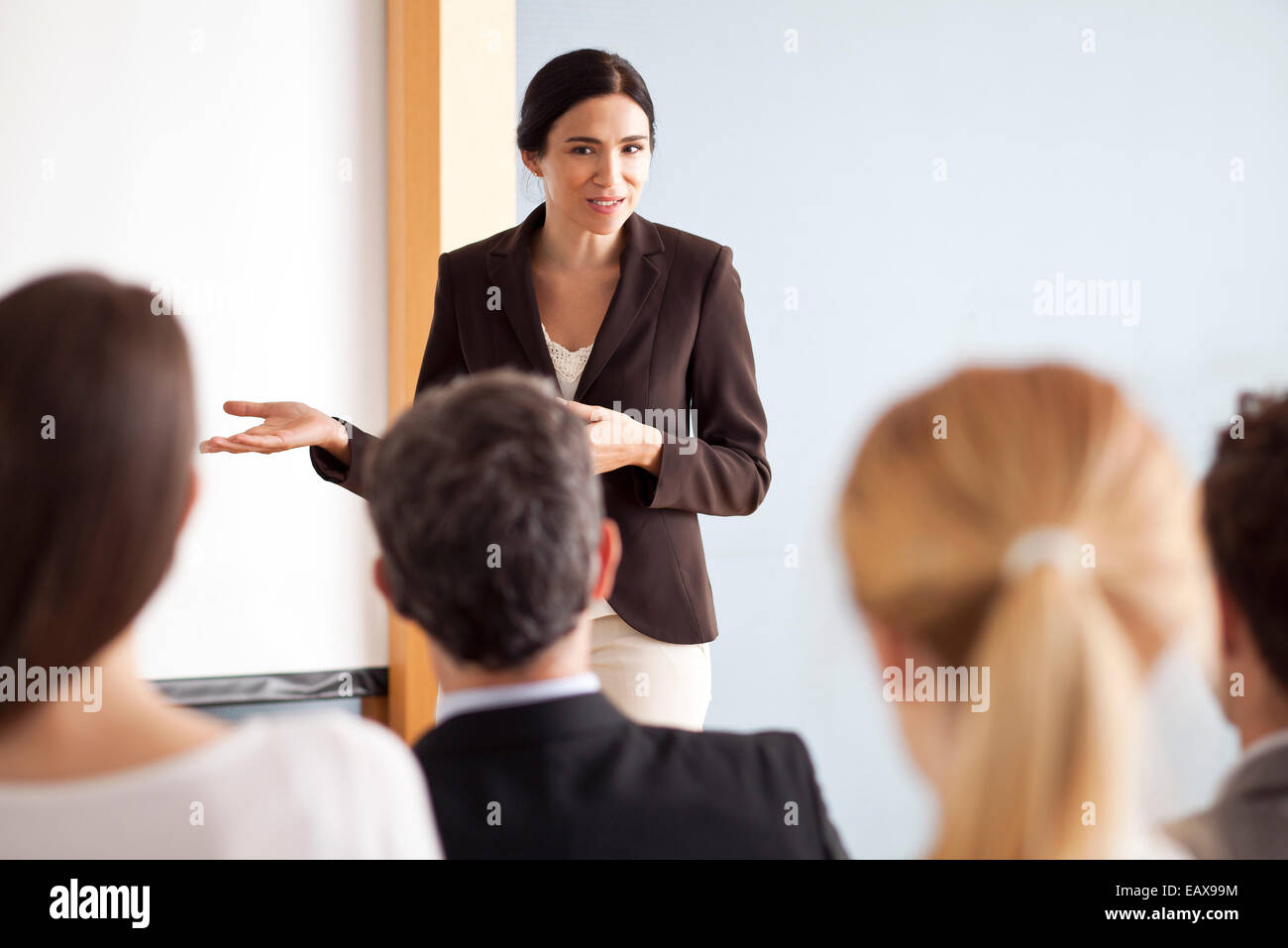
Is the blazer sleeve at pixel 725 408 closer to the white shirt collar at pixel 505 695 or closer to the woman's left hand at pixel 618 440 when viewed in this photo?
the woman's left hand at pixel 618 440

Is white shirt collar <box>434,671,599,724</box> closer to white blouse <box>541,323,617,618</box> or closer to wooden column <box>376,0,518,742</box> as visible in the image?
white blouse <box>541,323,617,618</box>

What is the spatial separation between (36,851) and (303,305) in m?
2.27

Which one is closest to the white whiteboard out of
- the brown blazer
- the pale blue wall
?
the pale blue wall

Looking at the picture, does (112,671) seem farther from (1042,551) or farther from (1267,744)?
(1267,744)

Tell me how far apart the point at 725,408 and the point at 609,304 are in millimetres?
251

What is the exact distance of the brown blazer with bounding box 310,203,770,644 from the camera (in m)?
1.77

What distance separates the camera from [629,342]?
1.85 meters

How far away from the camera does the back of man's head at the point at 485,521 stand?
0.88 metres

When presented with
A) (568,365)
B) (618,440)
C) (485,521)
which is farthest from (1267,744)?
(568,365)

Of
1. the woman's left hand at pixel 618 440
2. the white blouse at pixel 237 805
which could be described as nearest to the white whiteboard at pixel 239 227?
the woman's left hand at pixel 618 440
